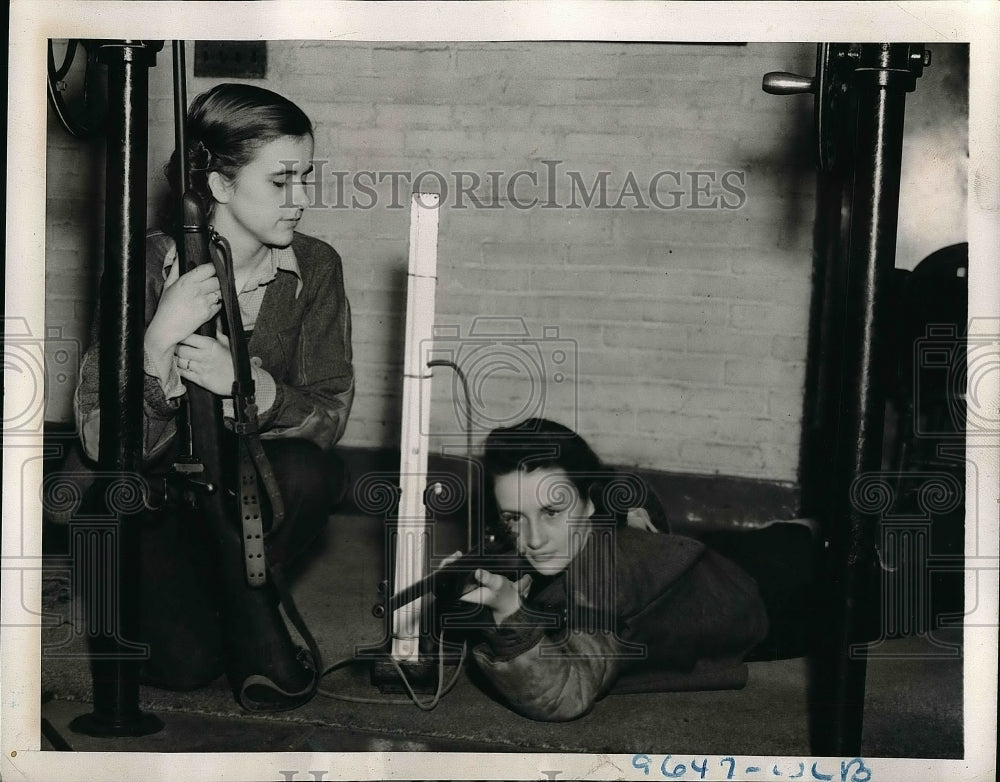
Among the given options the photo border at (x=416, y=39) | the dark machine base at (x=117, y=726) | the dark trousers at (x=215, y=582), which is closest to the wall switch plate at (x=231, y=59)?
the photo border at (x=416, y=39)

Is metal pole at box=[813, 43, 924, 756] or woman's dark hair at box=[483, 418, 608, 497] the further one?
woman's dark hair at box=[483, 418, 608, 497]

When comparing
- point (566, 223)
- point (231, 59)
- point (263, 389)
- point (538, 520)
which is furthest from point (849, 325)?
point (231, 59)

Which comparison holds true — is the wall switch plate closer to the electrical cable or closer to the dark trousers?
the dark trousers

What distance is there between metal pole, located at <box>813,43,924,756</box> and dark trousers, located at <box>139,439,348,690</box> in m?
0.80

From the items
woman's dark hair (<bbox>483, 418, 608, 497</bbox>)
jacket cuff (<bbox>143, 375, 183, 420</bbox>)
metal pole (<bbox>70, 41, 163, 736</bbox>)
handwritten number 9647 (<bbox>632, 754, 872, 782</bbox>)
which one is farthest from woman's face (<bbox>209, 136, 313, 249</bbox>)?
handwritten number 9647 (<bbox>632, 754, 872, 782</bbox>)

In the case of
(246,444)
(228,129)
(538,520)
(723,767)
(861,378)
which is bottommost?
(723,767)

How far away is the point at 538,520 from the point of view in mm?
1757

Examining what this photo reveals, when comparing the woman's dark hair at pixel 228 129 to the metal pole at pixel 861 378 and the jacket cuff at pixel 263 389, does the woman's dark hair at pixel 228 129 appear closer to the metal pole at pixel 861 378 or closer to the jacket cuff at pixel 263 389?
the jacket cuff at pixel 263 389

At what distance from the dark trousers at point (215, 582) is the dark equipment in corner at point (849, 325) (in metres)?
0.79

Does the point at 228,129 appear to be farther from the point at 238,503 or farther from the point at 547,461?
the point at 547,461

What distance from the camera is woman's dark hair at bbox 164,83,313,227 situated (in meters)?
1.71

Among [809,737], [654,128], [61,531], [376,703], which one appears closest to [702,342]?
[654,128]

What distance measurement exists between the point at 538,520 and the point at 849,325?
571 mm

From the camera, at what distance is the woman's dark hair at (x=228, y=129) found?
5.63 feet
